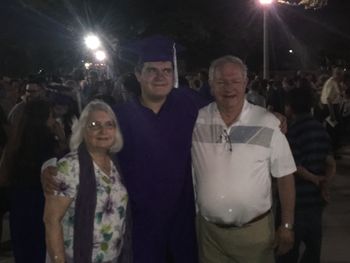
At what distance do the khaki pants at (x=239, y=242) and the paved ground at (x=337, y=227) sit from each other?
2.48 meters

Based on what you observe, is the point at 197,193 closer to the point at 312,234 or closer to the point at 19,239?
the point at 312,234

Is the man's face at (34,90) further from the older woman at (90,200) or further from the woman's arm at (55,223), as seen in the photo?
the woman's arm at (55,223)

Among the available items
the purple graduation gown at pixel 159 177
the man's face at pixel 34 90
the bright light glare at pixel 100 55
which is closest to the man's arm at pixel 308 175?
the purple graduation gown at pixel 159 177

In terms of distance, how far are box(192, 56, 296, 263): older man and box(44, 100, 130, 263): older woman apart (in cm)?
56

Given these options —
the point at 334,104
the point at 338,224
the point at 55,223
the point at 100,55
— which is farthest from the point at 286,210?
the point at 100,55

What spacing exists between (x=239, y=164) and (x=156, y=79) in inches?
31.0

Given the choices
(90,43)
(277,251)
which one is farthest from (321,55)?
(277,251)

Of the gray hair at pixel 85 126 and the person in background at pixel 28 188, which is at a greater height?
the gray hair at pixel 85 126

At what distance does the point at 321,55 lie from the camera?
2984 centimetres

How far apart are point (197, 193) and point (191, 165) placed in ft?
0.63

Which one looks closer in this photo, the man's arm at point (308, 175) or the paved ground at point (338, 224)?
the man's arm at point (308, 175)

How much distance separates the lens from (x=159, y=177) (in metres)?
3.98

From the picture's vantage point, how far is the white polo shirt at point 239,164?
12.6ft

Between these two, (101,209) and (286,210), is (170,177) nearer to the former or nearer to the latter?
(101,209)
